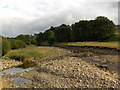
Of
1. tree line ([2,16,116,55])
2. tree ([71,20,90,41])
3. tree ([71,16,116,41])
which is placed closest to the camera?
tree line ([2,16,116,55])

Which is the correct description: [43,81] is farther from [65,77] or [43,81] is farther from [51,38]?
[51,38]

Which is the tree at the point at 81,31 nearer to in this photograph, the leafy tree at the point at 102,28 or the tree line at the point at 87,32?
the tree line at the point at 87,32

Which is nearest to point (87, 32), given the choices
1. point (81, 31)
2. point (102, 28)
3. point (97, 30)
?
point (81, 31)

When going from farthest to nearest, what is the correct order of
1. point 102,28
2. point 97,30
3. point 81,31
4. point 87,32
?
point 81,31
point 87,32
point 97,30
point 102,28

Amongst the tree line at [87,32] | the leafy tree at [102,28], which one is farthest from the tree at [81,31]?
the leafy tree at [102,28]

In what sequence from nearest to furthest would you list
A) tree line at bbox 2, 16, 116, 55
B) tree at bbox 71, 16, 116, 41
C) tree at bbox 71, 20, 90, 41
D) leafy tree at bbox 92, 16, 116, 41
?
tree line at bbox 2, 16, 116, 55 < leafy tree at bbox 92, 16, 116, 41 < tree at bbox 71, 16, 116, 41 < tree at bbox 71, 20, 90, 41

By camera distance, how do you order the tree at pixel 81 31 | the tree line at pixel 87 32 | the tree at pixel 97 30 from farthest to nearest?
the tree at pixel 81 31, the tree at pixel 97 30, the tree line at pixel 87 32

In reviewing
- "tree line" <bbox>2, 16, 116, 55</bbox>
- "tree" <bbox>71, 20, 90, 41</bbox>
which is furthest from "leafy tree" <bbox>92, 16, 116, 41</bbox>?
"tree" <bbox>71, 20, 90, 41</bbox>

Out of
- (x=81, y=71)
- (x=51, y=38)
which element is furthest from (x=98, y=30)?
(x=81, y=71)

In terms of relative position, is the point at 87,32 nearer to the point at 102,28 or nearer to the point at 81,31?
the point at 81,31

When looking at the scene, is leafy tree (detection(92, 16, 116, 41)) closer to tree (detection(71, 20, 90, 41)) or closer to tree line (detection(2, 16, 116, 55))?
tree line (detection(2, 16, 116, 55))

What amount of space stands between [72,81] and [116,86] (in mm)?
3528

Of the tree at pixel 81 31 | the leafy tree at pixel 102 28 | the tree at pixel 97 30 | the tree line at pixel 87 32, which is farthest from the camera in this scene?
the tree at pixel 81 31

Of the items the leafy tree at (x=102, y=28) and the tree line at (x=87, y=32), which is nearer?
the tree line at (x=87, y=32)
